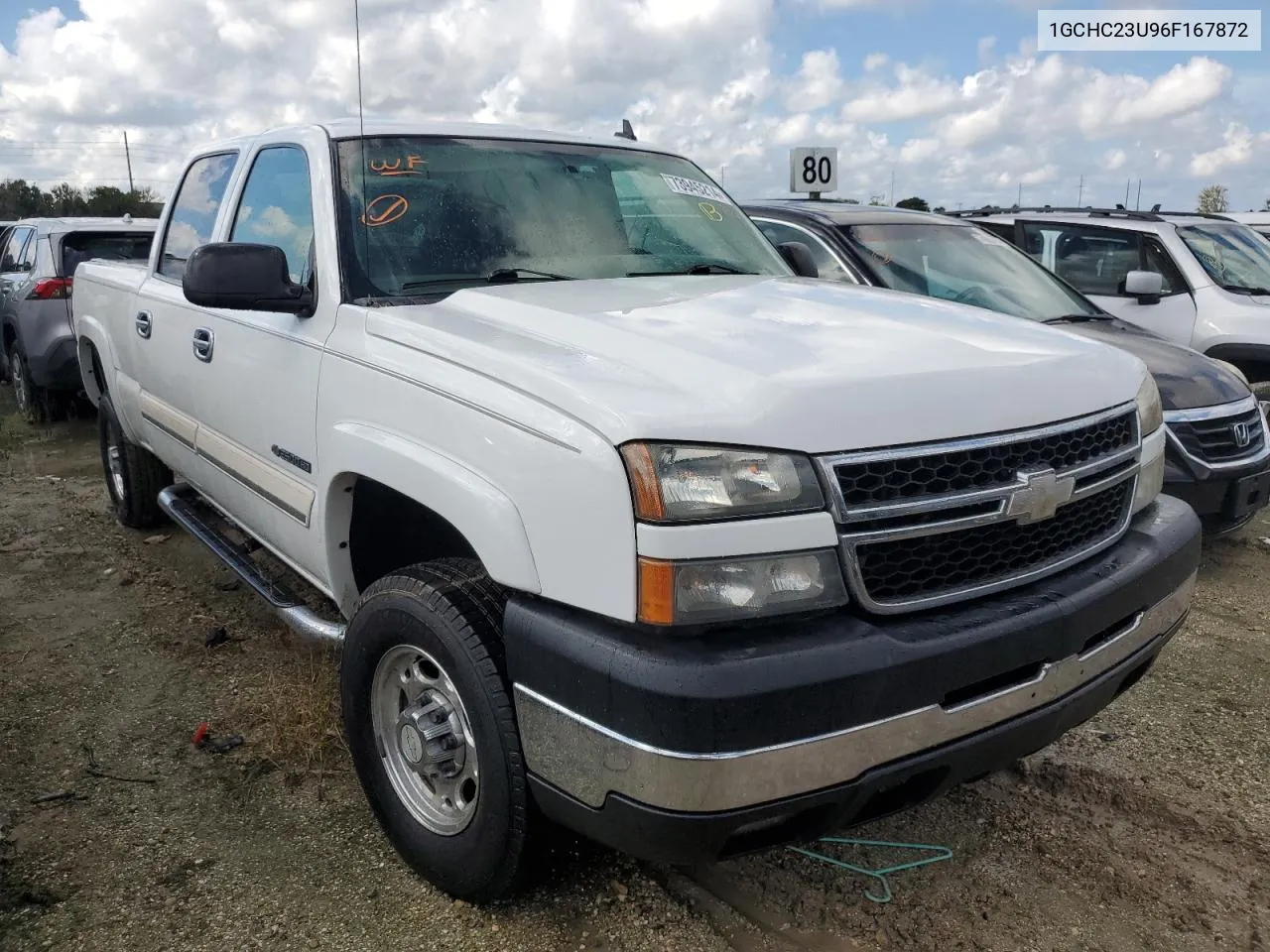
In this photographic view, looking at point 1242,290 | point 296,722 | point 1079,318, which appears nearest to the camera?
point 296,722

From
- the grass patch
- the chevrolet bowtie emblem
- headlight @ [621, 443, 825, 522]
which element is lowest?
the grass patch

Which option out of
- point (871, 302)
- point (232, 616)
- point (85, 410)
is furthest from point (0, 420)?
point (871, 302)

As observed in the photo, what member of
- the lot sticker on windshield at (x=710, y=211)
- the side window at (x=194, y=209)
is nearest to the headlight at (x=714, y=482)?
the lot sticker on windshield at (x=710, y=211)

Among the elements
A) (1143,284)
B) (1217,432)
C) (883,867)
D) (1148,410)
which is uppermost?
(1143,284)

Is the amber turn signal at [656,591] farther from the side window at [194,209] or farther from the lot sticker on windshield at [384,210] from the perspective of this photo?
the side window at [194,209]

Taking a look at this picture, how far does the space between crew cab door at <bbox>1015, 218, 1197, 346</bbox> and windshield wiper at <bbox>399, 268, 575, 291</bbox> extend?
5195 mm

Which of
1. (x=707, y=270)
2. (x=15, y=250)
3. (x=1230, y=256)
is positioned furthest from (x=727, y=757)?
(x=15, y=250)

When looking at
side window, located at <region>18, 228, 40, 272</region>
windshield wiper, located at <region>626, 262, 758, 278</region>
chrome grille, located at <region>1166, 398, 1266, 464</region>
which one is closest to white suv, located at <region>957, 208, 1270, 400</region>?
chrome grille, located at <region>1166, 398, 1266, 464</region>

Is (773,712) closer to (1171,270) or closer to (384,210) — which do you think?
(384,210)

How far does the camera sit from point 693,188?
3941 mm

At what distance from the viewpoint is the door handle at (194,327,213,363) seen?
147 inches

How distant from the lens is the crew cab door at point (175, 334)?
13.3 feet

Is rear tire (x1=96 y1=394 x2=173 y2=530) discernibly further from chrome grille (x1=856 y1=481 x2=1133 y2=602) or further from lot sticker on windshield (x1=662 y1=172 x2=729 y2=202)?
chrome grille (x1=856 y1=481 x2=1133 y2=602)

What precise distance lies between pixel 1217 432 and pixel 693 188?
116 inches
